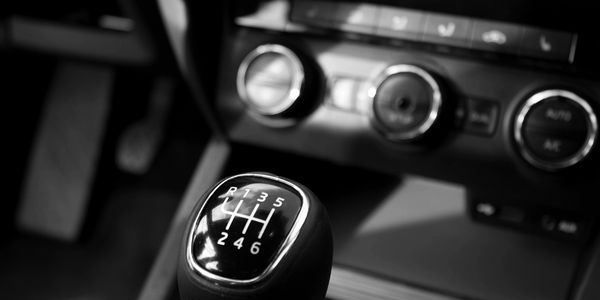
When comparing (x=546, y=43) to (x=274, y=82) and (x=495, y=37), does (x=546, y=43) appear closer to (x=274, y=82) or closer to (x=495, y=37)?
(x=495, y=37)

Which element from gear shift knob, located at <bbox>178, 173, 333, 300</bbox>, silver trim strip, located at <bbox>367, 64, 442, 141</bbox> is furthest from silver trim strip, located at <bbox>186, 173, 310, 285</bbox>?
silver trim strip, located at <bbox>367, 64, 442, 141</bbox>

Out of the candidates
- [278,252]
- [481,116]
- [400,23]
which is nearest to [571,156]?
[481,116]

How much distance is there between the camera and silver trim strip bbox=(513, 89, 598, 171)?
550mm

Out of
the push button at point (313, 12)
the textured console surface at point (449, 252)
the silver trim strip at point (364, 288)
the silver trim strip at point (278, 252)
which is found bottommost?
the silver trim strip at point (364, 288)

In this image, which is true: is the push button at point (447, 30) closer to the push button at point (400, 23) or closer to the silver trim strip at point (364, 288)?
the push button at point (400, 23)

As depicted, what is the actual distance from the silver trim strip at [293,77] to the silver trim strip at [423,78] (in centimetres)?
6

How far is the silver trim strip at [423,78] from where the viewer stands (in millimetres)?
579

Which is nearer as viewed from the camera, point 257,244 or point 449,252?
point 257,244

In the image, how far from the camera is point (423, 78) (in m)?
0.58

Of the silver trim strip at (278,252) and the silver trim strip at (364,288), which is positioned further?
the silver trim strip at (364,288)

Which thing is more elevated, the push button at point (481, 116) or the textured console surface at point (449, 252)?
the push button at point (481, 116)

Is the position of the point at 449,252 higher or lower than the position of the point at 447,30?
lower

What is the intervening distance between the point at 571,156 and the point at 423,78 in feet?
0.44

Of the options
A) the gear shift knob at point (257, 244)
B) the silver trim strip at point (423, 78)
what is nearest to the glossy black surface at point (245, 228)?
the gear shift knob at point (257, 244)
